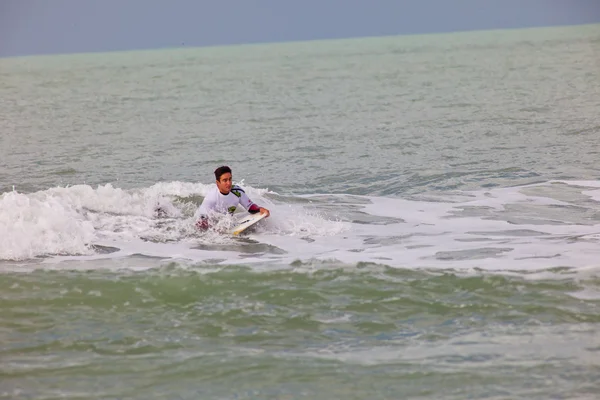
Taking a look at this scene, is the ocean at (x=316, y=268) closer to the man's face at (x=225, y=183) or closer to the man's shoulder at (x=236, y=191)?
the man's shoulder at (x=236, y=191)

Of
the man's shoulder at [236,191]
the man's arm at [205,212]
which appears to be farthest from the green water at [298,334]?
the man's shoulder at [236,191]

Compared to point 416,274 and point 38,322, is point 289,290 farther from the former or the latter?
point 38,322

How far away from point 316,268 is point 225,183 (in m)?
2.95

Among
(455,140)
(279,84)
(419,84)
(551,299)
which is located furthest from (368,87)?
(551,299)

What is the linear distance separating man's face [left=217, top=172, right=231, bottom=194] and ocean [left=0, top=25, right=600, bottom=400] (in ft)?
2.83

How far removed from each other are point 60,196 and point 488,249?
9.26 metres

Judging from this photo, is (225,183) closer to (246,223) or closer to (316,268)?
(246,223)

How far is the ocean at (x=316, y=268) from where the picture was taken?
9398 millimetres

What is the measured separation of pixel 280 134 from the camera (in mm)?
31000

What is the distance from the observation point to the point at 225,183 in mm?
15344

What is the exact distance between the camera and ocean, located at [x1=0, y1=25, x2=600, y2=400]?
9398 millimetres

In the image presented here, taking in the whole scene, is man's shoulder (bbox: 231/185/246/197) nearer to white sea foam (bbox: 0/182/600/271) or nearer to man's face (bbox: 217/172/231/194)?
man's face (bbox: 217/172/231/194)

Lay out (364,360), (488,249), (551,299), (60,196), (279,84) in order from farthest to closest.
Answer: (279,84) → (60,196) → (488,249) → (551,299) → (364,360)

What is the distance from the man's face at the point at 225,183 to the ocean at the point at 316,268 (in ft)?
2.83
